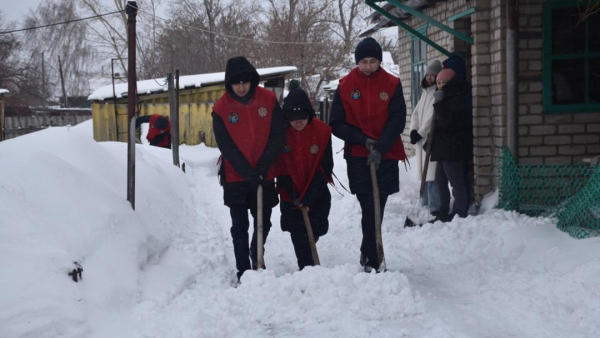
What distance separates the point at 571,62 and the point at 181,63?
3748 centimetres

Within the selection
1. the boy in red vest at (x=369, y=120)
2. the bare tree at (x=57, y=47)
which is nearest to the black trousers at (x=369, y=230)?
the boy in red vest at (x=369, y=120)

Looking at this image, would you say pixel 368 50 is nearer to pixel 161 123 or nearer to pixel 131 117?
pixel 131 117

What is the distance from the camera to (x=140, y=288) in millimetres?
4941

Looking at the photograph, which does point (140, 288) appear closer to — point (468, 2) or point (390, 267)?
point (390, 267)

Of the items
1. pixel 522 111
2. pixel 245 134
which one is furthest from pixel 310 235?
pixel 522 111

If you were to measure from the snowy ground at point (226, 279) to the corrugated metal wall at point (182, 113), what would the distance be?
14525 millimetres

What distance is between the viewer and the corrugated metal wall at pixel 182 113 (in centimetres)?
2133

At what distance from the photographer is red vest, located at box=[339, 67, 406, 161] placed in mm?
5582

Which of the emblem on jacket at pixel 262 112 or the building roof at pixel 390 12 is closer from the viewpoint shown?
the emblem on jacket at pixel 262 112

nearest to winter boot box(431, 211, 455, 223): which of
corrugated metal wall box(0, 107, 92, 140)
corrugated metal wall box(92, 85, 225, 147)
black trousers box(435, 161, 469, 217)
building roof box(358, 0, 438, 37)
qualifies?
black trousers box(435, 161, 469, 217)

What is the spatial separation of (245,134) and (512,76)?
330cm

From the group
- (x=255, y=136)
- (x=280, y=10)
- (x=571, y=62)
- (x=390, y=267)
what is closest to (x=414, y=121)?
(x=571, y=62)

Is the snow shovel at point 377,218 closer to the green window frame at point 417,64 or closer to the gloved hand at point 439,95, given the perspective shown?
the gloved hand at point 439,95

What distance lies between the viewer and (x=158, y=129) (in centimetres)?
1392
